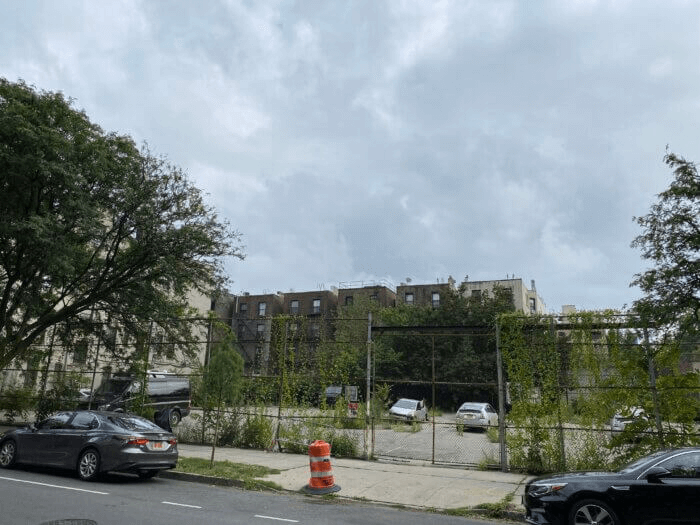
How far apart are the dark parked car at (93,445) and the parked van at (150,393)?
5.29 metres

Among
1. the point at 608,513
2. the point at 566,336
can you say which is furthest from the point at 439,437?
the point at 608,513

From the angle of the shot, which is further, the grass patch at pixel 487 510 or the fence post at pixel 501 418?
the fence post at pixel 501 418

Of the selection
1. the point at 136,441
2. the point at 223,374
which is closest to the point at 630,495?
the point at 136,441

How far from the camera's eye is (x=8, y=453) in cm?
1217

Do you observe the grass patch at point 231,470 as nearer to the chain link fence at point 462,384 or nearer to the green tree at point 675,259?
the chain link fence at point 462,384

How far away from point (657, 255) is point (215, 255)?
1447cm

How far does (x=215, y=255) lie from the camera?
20.3 meters

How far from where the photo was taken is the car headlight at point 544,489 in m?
7.30

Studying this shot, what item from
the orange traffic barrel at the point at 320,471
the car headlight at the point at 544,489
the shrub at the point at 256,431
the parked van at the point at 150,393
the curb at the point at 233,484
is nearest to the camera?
the car headlight at the point at 544,489

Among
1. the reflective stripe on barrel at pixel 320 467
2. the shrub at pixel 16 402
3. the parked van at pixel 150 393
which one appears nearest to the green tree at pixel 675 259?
the reflective stripe on barrel at pixel 320 467

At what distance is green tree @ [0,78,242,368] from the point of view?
52.3 ft

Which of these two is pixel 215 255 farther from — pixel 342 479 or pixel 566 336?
pixel 566 336

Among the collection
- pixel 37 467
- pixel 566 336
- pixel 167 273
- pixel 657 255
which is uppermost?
pixel 167 273

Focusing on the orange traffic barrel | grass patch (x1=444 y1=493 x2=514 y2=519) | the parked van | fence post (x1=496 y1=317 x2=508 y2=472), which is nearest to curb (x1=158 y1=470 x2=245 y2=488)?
the orange traffic barrel
